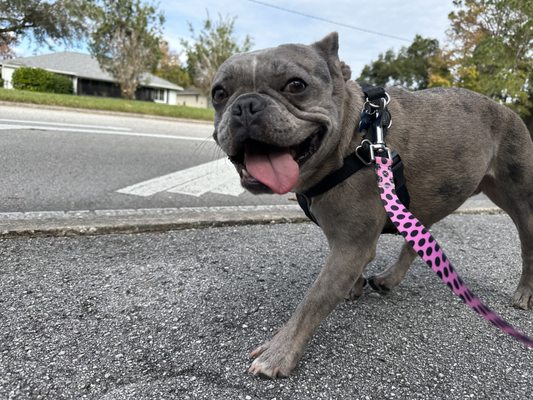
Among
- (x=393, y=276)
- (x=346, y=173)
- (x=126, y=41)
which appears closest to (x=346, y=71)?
(x=346, y=173)

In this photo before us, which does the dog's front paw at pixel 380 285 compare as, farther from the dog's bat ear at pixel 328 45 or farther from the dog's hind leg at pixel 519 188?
the dog's bat ear at pixel 328 45

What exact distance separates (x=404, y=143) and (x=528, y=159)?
3.34 ft

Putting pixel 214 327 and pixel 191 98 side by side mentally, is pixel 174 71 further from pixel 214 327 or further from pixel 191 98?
pixel 214 327

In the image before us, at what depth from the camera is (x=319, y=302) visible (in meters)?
2.01

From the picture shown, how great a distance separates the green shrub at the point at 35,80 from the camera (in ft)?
100

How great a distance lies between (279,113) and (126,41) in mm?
31677

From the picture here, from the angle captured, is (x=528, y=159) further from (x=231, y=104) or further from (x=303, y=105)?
(x=231, y=104)

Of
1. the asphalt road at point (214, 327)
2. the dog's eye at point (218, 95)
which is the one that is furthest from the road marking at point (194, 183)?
the dog's eye at point (218, 95)

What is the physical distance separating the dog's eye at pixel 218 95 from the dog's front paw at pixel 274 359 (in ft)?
4.23

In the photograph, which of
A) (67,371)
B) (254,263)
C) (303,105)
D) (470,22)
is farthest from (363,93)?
(470,22)

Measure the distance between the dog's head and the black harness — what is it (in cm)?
10

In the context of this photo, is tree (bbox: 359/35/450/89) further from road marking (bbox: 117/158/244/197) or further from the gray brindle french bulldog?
the gray brindle french bulldog

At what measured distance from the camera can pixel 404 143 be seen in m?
2.27

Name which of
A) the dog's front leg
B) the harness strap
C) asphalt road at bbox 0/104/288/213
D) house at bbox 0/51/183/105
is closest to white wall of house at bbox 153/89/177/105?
house at bbox 0/51/183/105
